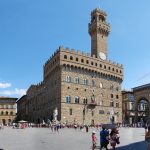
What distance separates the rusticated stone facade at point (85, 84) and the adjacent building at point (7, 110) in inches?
1188

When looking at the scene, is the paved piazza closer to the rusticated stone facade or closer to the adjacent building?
the rusticated stone facade

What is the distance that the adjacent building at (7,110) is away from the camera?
107 m

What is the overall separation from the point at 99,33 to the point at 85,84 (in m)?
15.0

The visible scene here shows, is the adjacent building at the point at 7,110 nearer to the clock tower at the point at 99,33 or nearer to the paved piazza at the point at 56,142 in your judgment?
the clock tower at the point at 99,33

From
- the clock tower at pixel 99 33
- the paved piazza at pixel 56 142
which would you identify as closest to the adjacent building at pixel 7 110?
the clock tower at pixel 99 33

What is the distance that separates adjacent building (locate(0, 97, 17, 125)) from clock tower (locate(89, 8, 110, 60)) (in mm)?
47124

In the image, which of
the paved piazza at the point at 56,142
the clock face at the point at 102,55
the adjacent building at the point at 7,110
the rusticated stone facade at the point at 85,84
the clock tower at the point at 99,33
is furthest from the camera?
the adjacent building at the point at 7,110

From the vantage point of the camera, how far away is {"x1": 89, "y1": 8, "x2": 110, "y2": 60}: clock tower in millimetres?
73500

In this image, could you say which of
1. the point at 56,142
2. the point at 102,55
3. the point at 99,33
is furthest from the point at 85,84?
the point at 56,142

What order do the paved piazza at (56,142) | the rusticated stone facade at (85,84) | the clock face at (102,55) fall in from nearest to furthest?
1. the paved piazza at (56,142)
2. the rusticated stone facade at (85,84)
3. the clock face at (102,55)

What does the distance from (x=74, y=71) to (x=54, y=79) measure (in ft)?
17.5

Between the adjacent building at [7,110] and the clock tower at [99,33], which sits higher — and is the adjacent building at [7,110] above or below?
below

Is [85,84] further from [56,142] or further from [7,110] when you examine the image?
[7,110]

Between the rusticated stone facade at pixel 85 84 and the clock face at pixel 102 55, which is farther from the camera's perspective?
the clock face at pixel 102 55
